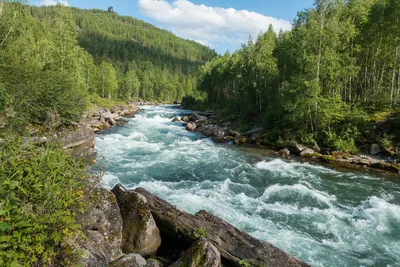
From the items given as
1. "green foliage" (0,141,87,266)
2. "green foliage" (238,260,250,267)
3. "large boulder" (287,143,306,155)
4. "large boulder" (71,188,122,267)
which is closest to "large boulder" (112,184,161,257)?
"large boulder" (71,188,122,267)

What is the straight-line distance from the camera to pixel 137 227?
285 inches

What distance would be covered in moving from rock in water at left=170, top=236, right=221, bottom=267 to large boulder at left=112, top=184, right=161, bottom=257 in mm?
1240

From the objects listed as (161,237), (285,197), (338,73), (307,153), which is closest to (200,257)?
(161,237)

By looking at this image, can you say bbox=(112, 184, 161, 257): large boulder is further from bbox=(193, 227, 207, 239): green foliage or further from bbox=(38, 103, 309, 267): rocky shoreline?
bbox=(193, 227, 207, 239): green foliage

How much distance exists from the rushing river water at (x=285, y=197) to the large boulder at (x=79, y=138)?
163 cm

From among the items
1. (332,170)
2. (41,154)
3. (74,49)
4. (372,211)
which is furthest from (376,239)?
(74,49)

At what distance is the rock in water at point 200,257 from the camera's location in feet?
19.9

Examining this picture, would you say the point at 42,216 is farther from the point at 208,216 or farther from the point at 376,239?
the point at 376,239

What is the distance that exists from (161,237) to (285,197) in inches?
350

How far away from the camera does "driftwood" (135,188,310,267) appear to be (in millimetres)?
6879

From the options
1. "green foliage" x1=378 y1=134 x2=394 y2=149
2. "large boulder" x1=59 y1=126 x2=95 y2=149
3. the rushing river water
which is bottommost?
the rushing river water

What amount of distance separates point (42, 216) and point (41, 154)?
1242mm

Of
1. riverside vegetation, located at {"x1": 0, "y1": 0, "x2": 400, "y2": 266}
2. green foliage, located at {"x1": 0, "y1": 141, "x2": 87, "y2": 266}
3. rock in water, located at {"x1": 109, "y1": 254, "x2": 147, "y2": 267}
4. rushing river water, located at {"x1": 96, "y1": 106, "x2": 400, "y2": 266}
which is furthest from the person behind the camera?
rushing river water, located at {"x1": 96, "y1": 106, "x2": 400, "y2": 266}

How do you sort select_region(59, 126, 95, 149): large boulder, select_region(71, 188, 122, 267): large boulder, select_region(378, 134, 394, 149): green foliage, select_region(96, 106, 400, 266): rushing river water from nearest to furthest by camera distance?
select_region(71, 188, 122, 267): large boulder < select_region(96, 106, 400, 266): rushing river water < select_region(59, 126, 95, 149): large boulder < select_region(378, 134, 394, 149): green foliage
